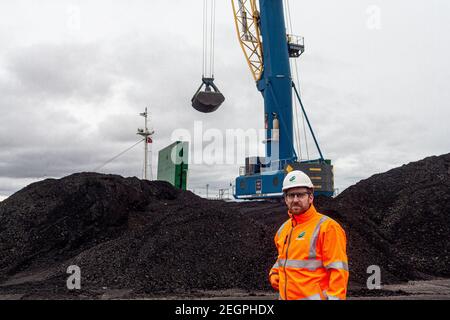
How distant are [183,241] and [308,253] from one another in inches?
302

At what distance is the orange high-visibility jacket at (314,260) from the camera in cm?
296

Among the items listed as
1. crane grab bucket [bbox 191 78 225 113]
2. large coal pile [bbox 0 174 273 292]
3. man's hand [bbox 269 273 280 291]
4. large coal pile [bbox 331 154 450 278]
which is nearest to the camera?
man's hand [bbox 269 273 280 291]

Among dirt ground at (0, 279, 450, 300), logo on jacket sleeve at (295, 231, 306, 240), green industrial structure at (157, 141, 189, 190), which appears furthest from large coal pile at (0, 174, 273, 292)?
green industrial structure at (157, 141, 189, 190)

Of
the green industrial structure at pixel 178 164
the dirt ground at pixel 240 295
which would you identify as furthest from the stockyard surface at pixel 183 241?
the green industrial structure at pixel 178 164

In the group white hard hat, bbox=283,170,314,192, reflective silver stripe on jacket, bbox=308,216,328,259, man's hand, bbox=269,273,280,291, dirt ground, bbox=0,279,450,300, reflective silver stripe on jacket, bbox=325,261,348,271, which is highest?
white hard hat, bbox=283,170,314,192

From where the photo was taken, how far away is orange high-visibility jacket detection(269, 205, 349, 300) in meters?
2.96

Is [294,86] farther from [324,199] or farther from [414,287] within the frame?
[414,287]

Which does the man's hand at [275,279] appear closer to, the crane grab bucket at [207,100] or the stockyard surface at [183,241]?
the stockyard surface at [183,241]

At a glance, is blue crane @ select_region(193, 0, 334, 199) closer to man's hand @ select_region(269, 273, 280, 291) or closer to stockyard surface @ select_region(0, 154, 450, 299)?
stockyard surface @ select_region(0, 154, 450, 299)

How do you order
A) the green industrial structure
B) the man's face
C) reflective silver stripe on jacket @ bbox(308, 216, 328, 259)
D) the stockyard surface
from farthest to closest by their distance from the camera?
the green industrial structure, the stockyard surface, the man's face, reflective silver stripe on jacket @ bbox(308, 216, 328, 259)

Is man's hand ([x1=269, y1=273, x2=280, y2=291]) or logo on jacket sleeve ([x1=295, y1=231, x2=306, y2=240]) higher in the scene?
logo on jacket sleeve ([x1=295, y1=231, x2=306, y2=240])

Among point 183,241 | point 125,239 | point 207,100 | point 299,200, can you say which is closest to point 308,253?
point 299,200

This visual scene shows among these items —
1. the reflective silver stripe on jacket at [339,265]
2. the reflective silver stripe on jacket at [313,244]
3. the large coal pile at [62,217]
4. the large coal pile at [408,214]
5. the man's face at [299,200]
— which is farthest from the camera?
the large coal pile at [408,214]

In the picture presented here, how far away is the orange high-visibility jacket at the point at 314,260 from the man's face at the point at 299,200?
5 centimetres
